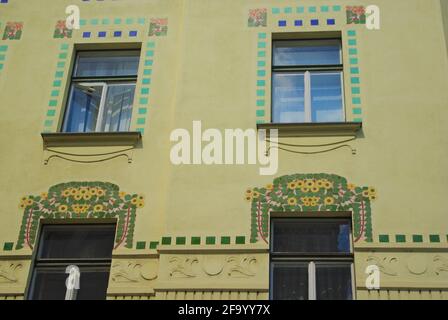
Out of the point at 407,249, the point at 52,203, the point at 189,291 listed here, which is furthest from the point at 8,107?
the point at 407,249

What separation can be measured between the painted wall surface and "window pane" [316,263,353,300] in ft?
0.80

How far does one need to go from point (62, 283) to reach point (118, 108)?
A: 9.42 ft

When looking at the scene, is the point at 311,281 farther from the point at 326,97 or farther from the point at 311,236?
the point at 326,97

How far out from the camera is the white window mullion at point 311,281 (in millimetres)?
9549

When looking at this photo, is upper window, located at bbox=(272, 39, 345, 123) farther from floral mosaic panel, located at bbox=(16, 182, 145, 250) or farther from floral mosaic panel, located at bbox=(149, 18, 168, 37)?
floral mosaic panel, located at bbox=(16, 182, 145, 250)

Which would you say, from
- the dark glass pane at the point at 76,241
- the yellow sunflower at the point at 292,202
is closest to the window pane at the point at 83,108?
the dark glass pane at the point at 76,241

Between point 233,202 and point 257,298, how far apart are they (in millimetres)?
1377

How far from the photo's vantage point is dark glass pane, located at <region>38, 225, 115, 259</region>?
10328mm

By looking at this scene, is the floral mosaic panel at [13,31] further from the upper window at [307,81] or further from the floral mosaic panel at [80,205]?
the upper window at [307,81]

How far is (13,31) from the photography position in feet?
41.2

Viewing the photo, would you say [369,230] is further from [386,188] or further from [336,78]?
[336,78]

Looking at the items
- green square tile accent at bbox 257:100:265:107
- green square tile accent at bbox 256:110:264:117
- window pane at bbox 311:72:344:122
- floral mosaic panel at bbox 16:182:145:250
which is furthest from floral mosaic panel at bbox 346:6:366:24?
floral mosaic panel at bbox 16:182:145:250

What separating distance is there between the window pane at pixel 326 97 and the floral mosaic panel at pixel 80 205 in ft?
9.22
